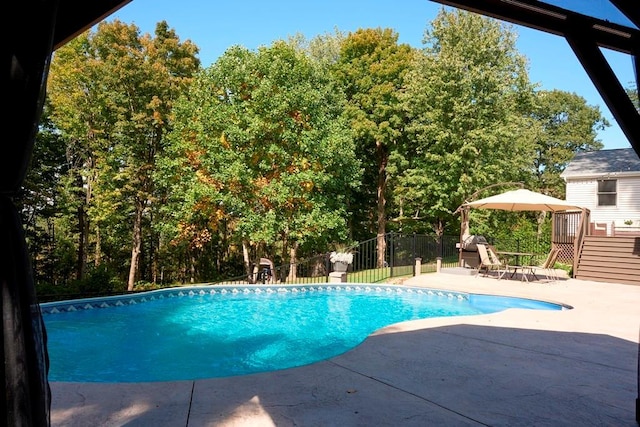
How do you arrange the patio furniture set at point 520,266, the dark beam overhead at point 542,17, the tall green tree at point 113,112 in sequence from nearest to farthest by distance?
the dark beam overhead at point 542,17 < the patio furniture set at point 520,266 < the tall green tree at point 113,112

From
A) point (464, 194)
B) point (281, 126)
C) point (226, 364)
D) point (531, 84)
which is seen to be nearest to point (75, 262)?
point (281, 126)

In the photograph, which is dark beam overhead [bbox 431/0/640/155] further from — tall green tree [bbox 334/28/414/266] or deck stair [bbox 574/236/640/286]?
tall green tree [bbox 334/28/414/266]

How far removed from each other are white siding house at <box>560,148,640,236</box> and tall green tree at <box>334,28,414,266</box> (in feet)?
29.4

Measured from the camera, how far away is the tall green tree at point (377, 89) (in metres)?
20.5

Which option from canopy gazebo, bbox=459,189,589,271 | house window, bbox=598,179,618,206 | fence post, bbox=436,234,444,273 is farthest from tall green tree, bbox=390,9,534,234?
canopy gazebo, bbox=459,189,589,271

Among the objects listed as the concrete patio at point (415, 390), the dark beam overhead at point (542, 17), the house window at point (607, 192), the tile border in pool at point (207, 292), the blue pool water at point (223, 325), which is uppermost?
the house window at point (607, 192)

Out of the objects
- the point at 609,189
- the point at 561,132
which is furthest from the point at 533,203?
the point at 561,132

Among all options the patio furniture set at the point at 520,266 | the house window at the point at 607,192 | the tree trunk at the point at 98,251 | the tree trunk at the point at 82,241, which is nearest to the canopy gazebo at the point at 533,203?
the patio furniture set at the point at 520,266

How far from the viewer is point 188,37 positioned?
2000 centimetres

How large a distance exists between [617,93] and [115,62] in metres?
18.9

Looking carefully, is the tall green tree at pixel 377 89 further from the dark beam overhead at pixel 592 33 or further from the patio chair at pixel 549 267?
the dark beam overhead at pixel 592 33

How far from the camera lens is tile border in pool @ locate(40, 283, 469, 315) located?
959 centimetres

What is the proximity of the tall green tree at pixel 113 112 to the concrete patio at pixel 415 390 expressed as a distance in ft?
49.1

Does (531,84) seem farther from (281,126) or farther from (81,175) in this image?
(81,175)
